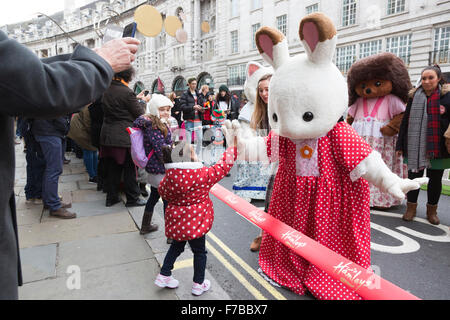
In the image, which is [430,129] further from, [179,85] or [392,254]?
[179,85]

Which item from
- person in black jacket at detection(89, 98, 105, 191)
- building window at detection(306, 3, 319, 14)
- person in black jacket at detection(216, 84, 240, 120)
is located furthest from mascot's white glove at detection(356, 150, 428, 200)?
building window at detection(306, 3, 319, 14)

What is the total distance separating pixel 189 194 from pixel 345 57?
815 inches

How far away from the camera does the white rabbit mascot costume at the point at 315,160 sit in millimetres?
2111

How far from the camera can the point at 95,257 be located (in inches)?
119

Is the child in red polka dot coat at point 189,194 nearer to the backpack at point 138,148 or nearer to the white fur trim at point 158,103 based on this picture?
A: the backpack at point 138,148

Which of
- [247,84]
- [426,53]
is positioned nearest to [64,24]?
[426,53]

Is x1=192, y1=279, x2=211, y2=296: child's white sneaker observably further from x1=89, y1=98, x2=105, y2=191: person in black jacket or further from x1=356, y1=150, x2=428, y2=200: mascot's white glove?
x1=89, y1=98, x2=105, y2=191: person in black jacket

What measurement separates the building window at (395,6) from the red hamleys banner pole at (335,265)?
19.3 metres

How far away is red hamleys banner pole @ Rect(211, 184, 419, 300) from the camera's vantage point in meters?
1.72

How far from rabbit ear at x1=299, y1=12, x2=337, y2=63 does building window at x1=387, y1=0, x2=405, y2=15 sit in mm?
19092

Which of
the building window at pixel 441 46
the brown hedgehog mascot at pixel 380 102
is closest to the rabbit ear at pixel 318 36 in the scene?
the brown hedgehog mascot at pixel 380 102

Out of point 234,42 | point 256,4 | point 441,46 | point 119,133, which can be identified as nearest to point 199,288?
point 119,133
